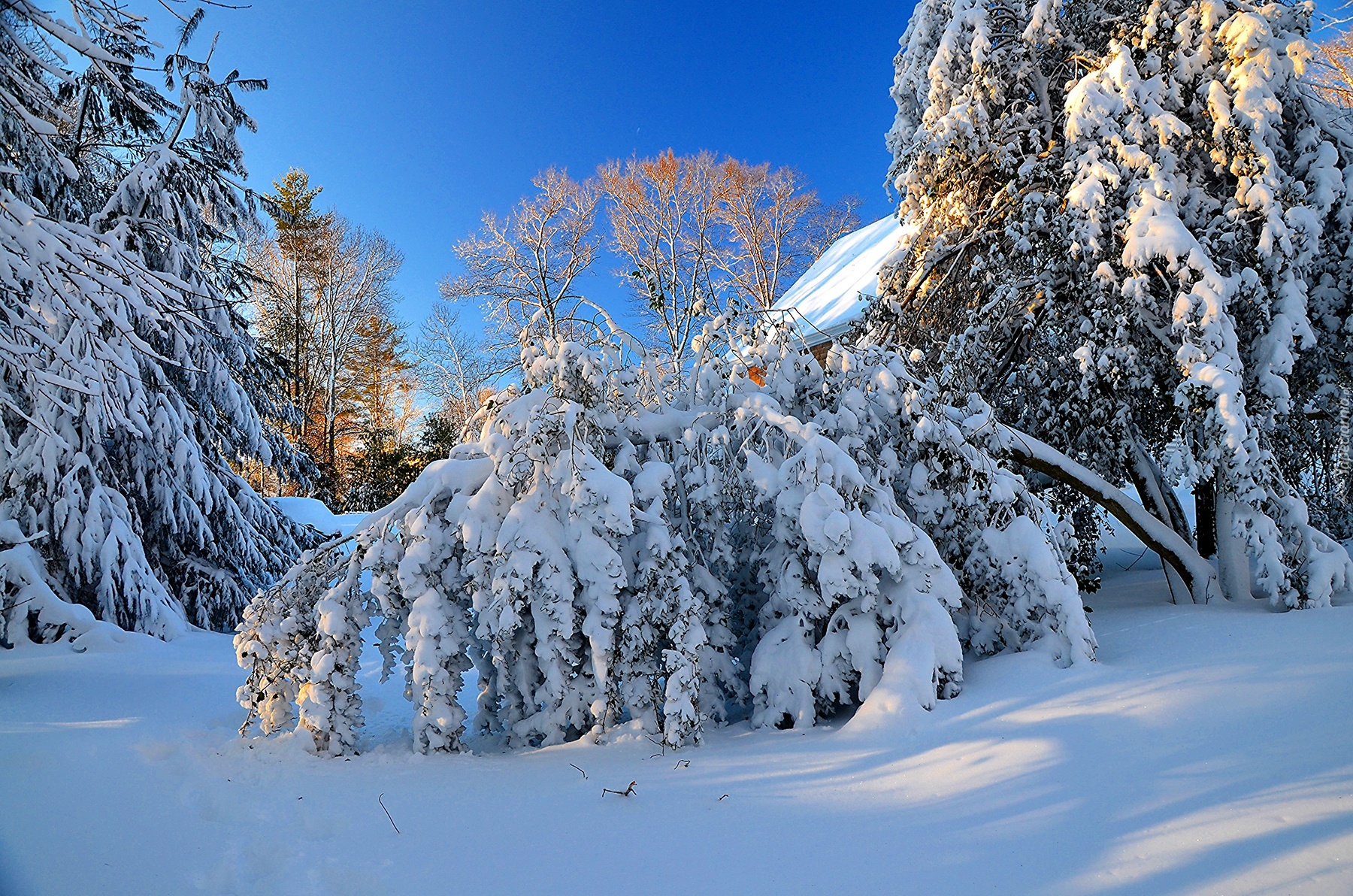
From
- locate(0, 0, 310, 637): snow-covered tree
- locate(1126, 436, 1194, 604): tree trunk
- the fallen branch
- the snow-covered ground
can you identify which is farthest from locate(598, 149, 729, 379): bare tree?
the fallen branch

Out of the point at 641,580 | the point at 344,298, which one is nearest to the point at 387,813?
the point at 641,580

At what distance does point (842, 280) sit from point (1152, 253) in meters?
12.3

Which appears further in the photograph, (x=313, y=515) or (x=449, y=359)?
(x=449, y=359)

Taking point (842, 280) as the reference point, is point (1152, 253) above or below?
below

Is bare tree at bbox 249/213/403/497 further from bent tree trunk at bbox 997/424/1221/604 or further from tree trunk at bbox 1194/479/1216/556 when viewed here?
tree trunk at bbox 1194/479/1216/556

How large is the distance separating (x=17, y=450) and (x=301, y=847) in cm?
595

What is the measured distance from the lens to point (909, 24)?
24.3 ft

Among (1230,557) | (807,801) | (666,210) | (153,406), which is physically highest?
(666,210)

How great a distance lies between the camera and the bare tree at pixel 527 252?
19.7 meters

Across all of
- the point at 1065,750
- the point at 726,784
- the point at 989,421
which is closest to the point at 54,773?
the point at 726,784

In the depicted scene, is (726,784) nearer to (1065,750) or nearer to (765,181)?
(1065,750)

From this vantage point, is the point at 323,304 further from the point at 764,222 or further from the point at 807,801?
the point at 807,801

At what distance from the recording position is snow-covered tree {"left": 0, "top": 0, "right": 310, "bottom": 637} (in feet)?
19.6

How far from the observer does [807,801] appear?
8.96 ft
